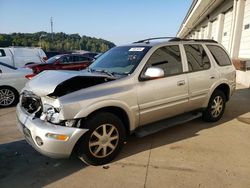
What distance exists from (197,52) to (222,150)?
6.38 ft

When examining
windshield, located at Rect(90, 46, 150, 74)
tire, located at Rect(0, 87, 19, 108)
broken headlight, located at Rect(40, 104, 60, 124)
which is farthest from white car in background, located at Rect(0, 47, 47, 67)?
broken headlight, located at Rect(40, 104, 60, 124)

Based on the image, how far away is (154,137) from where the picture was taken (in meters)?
4.73

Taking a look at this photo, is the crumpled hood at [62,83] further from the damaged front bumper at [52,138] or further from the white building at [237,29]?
the white building at [237,29]

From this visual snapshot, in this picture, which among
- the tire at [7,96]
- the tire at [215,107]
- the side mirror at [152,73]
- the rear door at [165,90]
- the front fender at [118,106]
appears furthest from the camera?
the tire at [7,96]

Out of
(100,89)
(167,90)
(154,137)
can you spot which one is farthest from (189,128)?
(100,89)

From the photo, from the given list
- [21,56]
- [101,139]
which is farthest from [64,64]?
[101,139]

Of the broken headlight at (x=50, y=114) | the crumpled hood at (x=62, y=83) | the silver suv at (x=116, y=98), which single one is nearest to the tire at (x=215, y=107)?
the silver suv at (x=116, y=98)

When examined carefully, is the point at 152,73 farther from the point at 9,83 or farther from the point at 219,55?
the point at 9,83

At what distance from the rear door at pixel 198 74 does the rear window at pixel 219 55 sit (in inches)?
11.1

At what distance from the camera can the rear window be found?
17.6ft

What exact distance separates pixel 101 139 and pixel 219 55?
340 centimetres

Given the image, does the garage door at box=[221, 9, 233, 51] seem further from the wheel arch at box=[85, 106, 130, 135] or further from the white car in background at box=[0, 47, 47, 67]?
the wheel arch at box=[85, 106, 130, 135]

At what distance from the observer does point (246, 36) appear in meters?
11.2

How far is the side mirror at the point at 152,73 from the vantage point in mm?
3783
